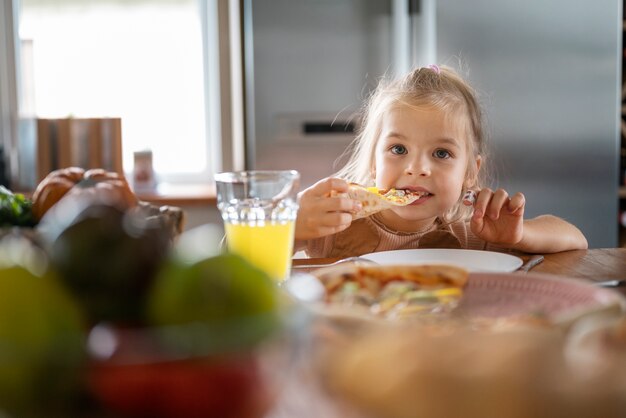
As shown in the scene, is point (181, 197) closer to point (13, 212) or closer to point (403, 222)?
point (403, 222)

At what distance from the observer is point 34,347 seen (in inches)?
10.5

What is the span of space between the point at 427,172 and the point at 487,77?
1204 millimetres

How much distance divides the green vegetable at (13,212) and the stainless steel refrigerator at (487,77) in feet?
5.89

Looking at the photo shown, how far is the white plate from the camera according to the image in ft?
3.07

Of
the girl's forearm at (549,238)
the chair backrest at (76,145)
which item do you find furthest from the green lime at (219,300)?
the chair backrest at (76,145)

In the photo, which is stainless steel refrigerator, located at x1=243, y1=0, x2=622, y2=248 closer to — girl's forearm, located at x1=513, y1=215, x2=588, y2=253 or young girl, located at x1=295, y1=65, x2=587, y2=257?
young girl, located at x1=295, y1=65, x2=587, y2=257

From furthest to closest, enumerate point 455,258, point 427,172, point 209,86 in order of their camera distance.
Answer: point 209,86
point 427,172
point 455,258

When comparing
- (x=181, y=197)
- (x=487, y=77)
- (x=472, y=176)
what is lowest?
(x=181, y=197)

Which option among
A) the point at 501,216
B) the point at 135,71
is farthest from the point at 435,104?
the point at 135,71

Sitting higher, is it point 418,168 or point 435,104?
point 435,104

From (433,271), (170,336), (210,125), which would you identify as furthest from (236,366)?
(210,125)

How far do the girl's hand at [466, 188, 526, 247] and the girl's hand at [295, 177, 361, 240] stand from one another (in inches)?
8.6

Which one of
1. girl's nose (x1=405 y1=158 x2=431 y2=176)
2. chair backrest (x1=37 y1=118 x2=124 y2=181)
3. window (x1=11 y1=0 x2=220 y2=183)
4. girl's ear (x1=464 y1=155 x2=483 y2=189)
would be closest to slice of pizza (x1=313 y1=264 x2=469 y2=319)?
girl's nose (x1=405 y1=158 x2=431 y2=176)

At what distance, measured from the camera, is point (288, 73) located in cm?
262
